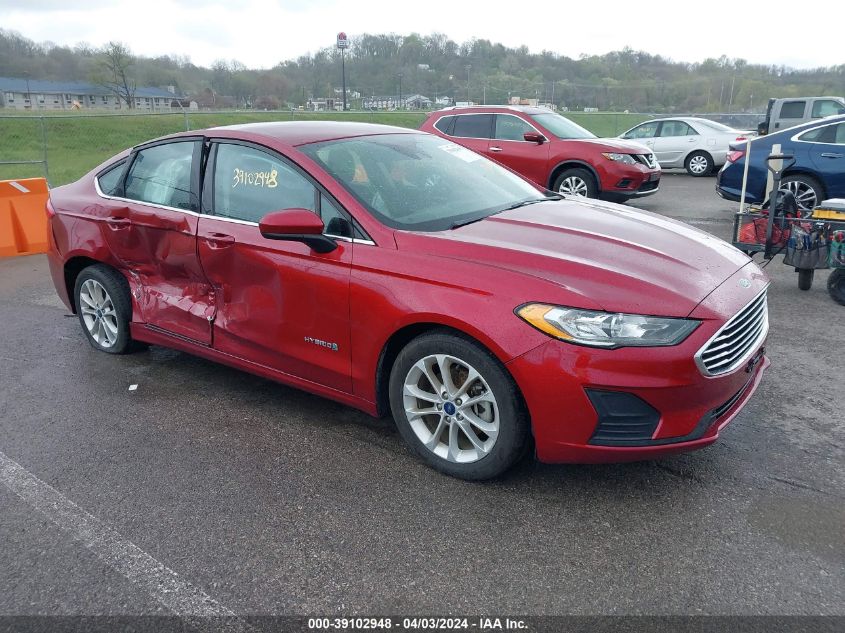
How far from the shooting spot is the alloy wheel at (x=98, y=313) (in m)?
Result: 4.89

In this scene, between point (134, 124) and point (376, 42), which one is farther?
point (376, 42)

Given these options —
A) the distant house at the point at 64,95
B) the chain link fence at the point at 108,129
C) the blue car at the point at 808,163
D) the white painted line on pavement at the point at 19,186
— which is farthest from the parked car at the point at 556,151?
the distant house at the point at 64,95

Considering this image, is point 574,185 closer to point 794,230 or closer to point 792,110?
point 794,230

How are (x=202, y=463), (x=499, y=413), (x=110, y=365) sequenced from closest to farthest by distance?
1. (x=499, y=413)
2. (x=202, y=463)
3. (x=110, y=365)

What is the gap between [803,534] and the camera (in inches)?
110

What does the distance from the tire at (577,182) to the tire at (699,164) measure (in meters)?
7.46

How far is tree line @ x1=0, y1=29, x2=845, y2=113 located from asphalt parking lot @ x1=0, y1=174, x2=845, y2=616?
32.6 meters

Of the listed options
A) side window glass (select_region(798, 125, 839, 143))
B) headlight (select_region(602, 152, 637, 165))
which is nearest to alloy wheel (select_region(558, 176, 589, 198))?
headlight (select_region(602, 152, 637, 165))

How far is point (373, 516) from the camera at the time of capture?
3.00m

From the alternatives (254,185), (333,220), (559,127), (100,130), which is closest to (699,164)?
(559,127)

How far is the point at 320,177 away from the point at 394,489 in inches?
64.5

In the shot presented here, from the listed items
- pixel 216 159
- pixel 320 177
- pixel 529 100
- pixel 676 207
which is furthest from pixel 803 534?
pixel 529 100

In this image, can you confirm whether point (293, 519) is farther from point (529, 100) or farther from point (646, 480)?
point (529, 100)

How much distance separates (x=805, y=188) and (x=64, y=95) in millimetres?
58673
